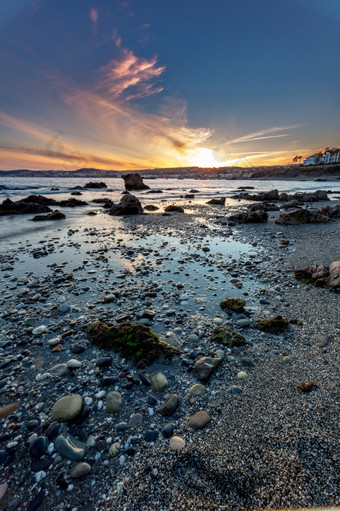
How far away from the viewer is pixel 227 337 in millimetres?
3826

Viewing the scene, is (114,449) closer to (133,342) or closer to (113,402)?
(113,402)

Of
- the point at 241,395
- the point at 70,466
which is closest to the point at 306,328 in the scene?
the point at 241,395

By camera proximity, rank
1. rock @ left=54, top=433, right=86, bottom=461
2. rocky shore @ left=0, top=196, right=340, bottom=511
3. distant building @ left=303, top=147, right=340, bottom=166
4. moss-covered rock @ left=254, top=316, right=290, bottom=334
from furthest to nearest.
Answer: distant building @ left=303, top=147, right=340, bottom=166, moss-covered rock @ left=254, top=316, right=290, bottom=334, rock @ left=54, top=433, right=86, bottom=461, rocky shore @ left=0, top=196, right=340, bottom=511

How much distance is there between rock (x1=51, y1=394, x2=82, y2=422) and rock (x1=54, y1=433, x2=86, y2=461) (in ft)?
0.69

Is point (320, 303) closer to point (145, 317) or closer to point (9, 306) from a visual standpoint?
point (145, 317)

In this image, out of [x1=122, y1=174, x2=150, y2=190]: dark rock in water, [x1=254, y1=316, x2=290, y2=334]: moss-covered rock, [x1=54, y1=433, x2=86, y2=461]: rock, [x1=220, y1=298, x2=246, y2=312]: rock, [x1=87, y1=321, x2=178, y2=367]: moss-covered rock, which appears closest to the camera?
[x1=54, y1=433, x2=86, y2=461]: rock

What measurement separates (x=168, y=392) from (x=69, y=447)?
1.22 meters

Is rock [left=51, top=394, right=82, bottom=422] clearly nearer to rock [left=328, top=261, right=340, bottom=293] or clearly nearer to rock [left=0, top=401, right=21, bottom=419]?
rock [left=0, top=401, right=21, bottom=419]

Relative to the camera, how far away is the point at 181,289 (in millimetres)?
5672

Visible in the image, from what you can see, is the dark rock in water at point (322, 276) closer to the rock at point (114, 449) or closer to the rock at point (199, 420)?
the rock at point (199, 420)

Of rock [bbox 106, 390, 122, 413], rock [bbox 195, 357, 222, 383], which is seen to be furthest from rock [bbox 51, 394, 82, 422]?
rock [bbox 195, 357, 222, 383]

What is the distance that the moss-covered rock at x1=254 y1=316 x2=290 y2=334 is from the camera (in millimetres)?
4059

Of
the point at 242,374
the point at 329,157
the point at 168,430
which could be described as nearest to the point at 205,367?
the point at 242,374

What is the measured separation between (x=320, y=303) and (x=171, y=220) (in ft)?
38.6
